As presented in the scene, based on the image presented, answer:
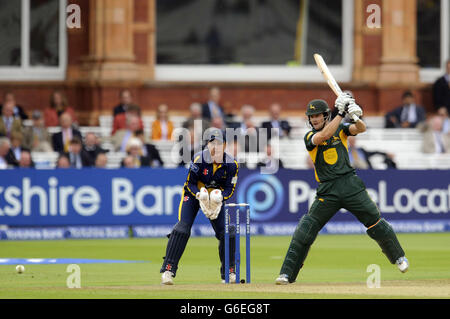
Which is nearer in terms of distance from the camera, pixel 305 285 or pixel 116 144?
pixel 305 285

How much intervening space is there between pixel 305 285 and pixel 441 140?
13.6 meters

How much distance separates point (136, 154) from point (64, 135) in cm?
173

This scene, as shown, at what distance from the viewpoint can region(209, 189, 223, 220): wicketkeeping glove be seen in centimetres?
1430

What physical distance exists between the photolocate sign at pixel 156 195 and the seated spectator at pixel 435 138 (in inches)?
123

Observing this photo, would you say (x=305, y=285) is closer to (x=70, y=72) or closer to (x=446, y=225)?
(x=446, y=225)

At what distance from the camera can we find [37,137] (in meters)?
25.1

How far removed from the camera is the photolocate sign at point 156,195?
2234 cm

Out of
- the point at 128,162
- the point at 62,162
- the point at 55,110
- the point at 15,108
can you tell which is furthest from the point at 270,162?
the point at 15,108

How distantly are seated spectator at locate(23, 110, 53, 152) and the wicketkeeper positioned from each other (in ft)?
35.3

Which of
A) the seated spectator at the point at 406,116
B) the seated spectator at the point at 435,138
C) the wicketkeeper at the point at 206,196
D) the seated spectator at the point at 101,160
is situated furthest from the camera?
the seated spectator at the point at 406,116

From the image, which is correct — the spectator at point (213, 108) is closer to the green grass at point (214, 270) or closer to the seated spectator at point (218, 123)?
the seated spectator at point (218, 123)

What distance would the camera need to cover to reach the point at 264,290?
43.8ft

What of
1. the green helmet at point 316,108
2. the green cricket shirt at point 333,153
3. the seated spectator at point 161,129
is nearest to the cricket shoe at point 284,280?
the green cricket shirt at point 333,153
